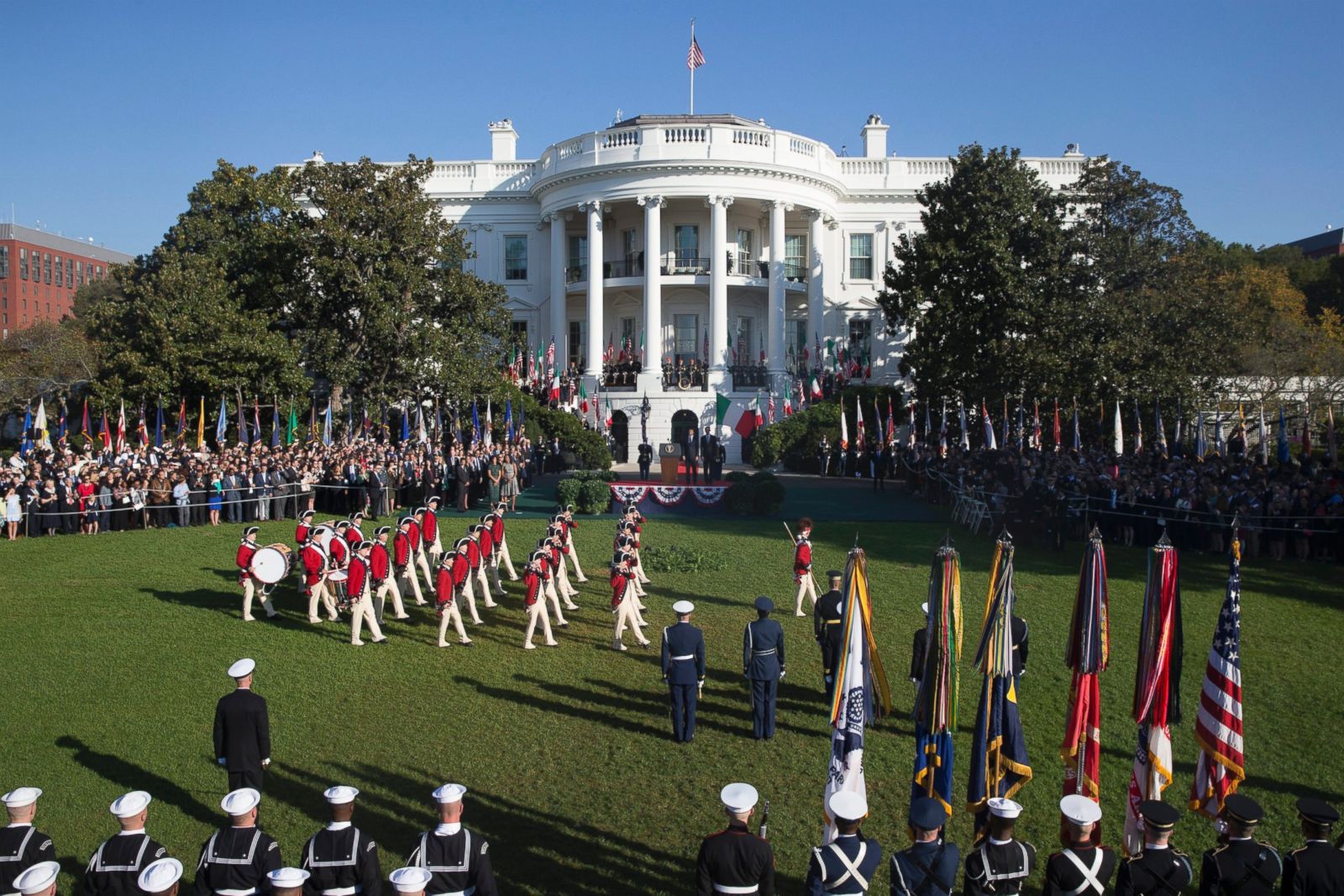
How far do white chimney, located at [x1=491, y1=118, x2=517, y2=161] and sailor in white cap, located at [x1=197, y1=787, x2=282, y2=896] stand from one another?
48.1 m

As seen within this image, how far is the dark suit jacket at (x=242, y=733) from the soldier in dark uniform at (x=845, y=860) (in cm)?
553

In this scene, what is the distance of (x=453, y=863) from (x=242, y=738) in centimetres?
376

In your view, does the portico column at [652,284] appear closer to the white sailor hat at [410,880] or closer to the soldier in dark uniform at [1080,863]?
the soldier in dark uniform at [1080,863]

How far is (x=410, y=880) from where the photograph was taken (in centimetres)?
570

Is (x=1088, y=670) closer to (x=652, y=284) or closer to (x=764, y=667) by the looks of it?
(x=764, y=667)

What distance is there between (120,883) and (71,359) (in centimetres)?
4668

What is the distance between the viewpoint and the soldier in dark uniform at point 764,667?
439 inches

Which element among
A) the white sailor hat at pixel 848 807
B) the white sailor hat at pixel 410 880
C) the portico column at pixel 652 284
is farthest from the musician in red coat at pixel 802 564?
the portico column at pixel 652 284

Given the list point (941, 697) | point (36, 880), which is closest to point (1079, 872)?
point (941, 697)

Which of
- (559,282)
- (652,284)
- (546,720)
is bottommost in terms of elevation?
(546,720)

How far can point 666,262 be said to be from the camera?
45719mm

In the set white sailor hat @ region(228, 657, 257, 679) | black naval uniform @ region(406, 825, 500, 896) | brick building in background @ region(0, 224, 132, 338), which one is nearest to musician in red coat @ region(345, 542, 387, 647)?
white sailor hat @ region(228, 657, 257, 679)

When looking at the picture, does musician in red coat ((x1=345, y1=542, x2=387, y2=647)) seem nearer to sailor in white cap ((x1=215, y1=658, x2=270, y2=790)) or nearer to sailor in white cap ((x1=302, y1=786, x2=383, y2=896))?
sailor in white cap ((x1=215, y1=658, x2=270, y2=790))

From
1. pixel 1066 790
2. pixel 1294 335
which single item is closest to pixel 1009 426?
pixel 1294 335
